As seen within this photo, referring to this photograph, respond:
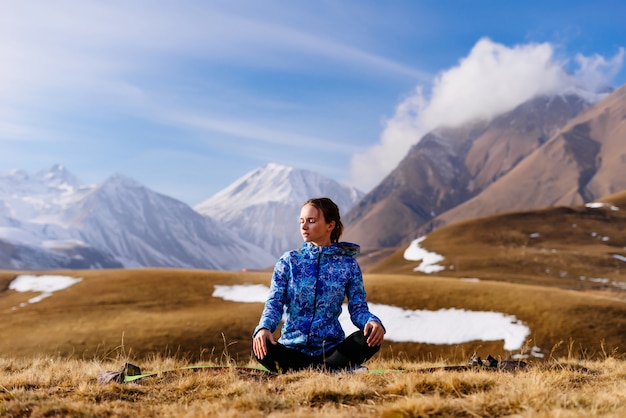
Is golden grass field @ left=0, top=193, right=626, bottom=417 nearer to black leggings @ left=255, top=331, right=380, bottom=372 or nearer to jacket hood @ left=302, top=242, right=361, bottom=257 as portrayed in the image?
black leggings @ left=255, top=331, right=380, bottom=372

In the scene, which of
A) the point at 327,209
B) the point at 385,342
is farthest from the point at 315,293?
the point at 385,342

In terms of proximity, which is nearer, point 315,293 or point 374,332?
point 374,332

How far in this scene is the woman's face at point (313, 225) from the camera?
8672mm

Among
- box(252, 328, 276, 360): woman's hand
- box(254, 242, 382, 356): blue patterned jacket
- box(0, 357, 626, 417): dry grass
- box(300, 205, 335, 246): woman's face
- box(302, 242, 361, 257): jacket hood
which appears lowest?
box(0, 357, 626, 417): dry grass

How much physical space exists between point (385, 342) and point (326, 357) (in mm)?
42239

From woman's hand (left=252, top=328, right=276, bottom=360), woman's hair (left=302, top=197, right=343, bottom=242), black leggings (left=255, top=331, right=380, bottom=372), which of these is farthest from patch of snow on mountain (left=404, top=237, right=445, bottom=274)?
woman's hand (left=252, top=328, right=276, bottom=360)

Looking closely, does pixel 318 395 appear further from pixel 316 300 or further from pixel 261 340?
pixel 316 300

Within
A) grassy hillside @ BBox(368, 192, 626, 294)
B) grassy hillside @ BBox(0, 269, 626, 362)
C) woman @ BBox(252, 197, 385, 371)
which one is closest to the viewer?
woman @ BBox(252, 197, 385, 371)

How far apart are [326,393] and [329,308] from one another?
6.41 feet

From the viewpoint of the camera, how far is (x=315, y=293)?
8.55 metres

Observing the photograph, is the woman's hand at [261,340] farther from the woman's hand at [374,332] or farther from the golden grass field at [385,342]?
the woman's hand at [374,332]

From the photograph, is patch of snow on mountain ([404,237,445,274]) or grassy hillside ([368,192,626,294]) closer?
grassy hillside ([368,192,626,294])

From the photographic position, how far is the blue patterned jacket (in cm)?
855

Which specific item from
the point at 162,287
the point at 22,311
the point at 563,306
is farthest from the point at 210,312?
the point at 563,306
